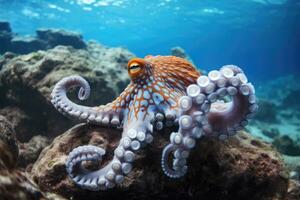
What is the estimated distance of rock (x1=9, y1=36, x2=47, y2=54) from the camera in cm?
1917

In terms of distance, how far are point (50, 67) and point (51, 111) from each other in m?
1.24

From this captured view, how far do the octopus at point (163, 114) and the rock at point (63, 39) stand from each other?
48.7 feet

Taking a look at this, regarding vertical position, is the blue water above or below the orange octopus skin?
above

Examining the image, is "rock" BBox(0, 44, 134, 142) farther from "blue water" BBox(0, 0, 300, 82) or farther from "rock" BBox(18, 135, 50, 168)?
"blue water" BBox(0, 0, 300, 82)

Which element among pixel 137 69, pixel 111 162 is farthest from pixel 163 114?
pixel 111 162

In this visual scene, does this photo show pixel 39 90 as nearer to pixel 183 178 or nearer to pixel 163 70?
pixel 163 70

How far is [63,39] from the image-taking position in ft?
60.8

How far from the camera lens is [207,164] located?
12.8ft

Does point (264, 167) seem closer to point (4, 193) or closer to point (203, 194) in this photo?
point (203, 194)

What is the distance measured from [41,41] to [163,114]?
17.9m

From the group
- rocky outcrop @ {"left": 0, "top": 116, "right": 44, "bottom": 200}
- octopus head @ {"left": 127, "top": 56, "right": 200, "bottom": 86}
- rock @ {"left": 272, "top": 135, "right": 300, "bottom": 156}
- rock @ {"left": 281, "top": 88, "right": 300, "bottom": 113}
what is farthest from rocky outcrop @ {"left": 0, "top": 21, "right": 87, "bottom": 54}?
rock @ {"left": 281, "top": 88, "right": 300, "bottom": 113}

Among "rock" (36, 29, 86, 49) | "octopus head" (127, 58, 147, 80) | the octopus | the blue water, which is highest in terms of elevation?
the blue water

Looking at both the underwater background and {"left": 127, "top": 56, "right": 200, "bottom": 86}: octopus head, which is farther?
the underwater background

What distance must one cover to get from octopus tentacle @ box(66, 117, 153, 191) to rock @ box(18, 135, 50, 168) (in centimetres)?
374
